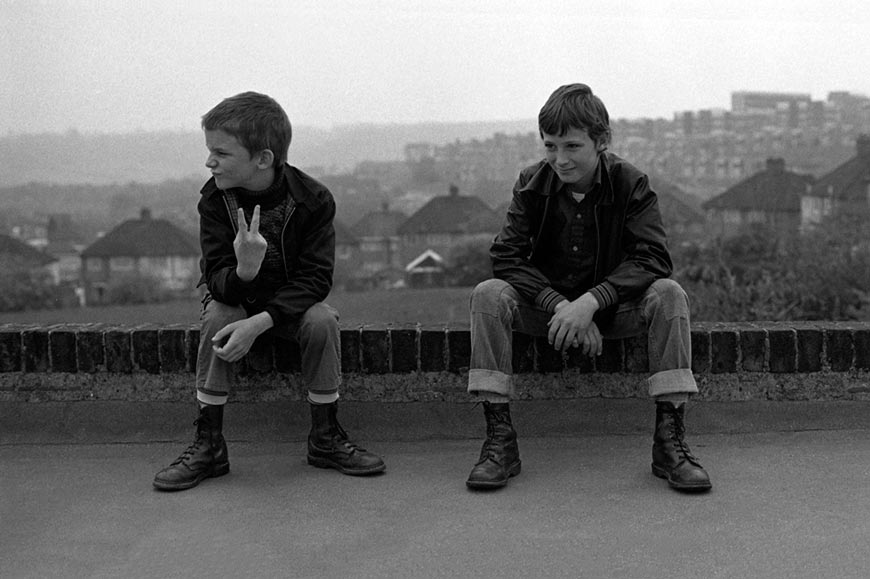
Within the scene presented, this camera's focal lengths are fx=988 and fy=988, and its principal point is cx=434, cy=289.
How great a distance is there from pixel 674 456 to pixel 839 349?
2.80 ft

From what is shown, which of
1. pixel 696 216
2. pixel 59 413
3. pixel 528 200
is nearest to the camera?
pixel 528 200

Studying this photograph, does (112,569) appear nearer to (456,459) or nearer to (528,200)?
(456,459)

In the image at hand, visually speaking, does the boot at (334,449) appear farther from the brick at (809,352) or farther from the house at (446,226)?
the house at (446,226)

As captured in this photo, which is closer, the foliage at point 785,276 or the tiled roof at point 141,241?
the foliage at point 785,276

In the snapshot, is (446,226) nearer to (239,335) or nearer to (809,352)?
(809,352)

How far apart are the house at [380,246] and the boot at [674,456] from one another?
540cm

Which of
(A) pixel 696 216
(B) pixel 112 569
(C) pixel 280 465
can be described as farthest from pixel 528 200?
(A) pixel 696 216

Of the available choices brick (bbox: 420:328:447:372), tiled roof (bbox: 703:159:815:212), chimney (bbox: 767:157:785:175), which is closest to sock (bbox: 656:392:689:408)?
brick (bbox: 420:328:447:372)

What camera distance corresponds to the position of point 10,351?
10.8ft

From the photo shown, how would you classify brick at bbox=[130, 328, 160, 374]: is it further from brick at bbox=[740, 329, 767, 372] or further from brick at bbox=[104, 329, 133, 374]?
brick at bbox=[740, 329, 767, 372]

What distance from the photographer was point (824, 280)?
6453 mm

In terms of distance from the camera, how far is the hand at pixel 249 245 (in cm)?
279

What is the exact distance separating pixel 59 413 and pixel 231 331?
2.68 ft

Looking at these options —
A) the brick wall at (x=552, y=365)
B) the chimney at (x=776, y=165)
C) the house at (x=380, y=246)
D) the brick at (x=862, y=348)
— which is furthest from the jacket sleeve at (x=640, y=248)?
the chimney at (x=776, y=165)
